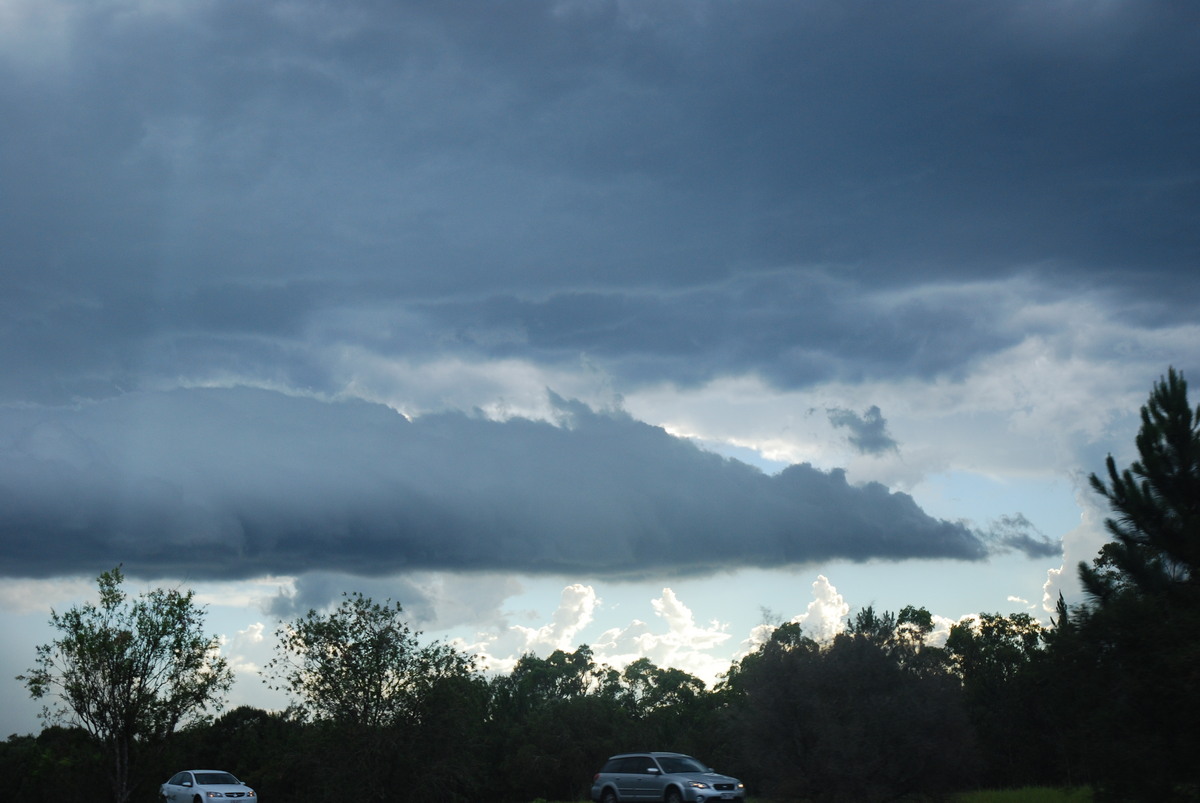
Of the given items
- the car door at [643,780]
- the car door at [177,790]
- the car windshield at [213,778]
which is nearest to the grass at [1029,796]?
the car door at [643,780]

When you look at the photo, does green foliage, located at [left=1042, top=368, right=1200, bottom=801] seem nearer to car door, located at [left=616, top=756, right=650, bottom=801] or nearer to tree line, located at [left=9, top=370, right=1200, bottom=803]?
tree line, located at [left=9, top=370, right=1200, bottom=803]

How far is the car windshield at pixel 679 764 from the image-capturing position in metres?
31.9

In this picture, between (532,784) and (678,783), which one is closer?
(678,783)

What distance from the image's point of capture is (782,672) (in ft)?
119

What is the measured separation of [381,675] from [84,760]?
1430cm

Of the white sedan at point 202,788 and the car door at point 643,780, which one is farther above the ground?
the white sedan at point 202,788

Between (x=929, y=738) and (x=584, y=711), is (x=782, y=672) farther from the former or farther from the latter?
(x=584, y=711)

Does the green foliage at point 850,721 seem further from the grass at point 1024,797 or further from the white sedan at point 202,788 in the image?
the white sedan at point 202,788

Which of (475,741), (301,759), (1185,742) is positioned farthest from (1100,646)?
(301,759)

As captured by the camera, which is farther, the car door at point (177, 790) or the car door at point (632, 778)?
the car door at point (177, 790)

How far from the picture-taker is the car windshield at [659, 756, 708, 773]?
31850 mm

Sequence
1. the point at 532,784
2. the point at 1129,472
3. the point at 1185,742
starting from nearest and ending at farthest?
the point at 1185,742 → the point at 1129,472 → the point at 532,784

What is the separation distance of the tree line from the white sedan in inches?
279

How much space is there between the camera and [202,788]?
34.8 m
